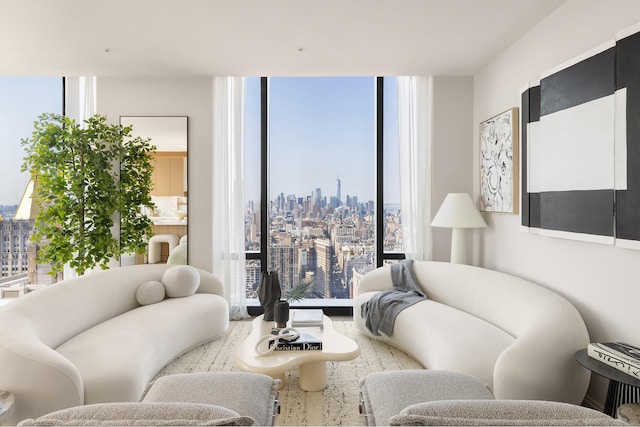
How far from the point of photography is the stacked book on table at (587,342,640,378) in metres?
1.79

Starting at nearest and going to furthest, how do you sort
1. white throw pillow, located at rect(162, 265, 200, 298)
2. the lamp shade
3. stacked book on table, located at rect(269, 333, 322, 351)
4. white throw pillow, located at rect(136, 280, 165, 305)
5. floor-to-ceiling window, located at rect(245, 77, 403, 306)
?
stacked book on table, located at rect(269, 333, 322, 351), white throw pillow, located at rect(136, 280, 165, 305), white throw pillow, located at rect(162, 265, 200, 298), the lamp shade, floor-to-ceiling window, located at rect(245, 77, 403, 306)

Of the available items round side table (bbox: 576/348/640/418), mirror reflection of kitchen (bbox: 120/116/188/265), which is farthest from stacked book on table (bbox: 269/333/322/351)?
mirror reflection of kitchen (bbox: 120/116/188/265)

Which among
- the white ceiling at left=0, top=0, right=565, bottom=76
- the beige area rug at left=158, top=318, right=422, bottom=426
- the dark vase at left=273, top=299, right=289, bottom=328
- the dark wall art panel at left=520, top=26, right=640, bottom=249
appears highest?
the white ceiling at left=0, top=0, right=565, bottom=76

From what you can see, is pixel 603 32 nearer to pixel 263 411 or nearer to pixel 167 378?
pixel 263 411

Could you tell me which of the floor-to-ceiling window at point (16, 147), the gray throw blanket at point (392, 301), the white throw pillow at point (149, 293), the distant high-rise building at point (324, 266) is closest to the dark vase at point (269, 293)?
the gray throw blanket at point (392, 301)

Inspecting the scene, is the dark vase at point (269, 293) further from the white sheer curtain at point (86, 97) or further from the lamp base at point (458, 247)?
the white sheer curtain at point (86, 97)

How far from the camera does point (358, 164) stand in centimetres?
452

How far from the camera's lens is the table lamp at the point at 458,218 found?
147 inches

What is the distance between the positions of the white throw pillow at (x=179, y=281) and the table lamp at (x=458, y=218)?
2.40 metres

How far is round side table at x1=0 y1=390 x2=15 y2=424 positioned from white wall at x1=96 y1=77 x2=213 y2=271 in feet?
7.94

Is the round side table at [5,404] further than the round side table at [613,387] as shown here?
No

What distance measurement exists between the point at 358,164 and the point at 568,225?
239cm

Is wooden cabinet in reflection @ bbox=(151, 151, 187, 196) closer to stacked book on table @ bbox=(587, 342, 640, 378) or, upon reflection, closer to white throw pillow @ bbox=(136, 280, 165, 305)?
white throw pillow @ bbox=(136, 280, 165, 305)

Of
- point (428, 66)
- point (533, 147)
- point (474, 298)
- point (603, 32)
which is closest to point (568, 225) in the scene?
point (533, 147)
